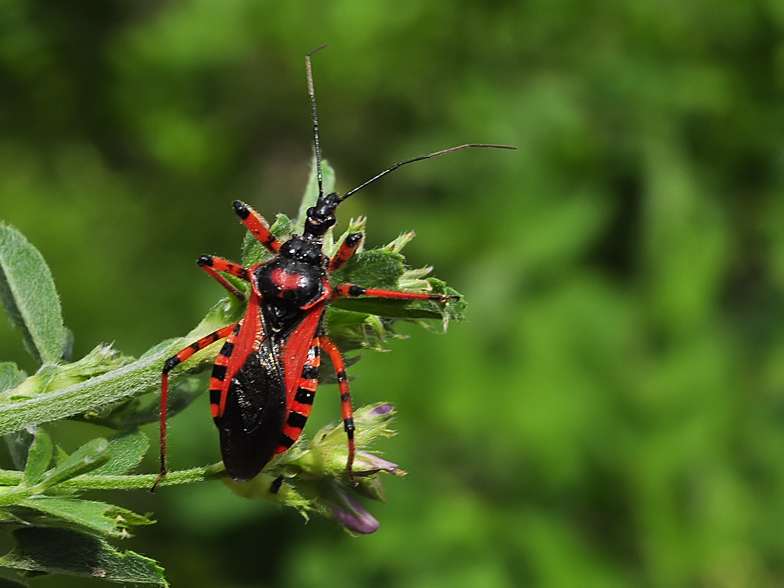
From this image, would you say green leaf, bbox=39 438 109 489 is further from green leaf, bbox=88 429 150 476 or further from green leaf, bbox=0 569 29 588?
green leaf, bbox=0 569 29 588

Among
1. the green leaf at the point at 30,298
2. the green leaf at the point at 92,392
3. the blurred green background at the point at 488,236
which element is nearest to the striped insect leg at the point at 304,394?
the green leaf at the point at 92,392

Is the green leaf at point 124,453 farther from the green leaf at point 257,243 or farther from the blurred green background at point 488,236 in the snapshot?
the blurred green background at point 488,236

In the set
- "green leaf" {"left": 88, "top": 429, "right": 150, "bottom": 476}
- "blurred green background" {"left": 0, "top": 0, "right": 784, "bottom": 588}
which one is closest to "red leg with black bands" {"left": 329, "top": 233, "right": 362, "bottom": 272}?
"green leaf" {"left": 88, "top": 429, "right": 150, "bottom": 476}

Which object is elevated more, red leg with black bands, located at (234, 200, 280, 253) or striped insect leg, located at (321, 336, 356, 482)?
red leg with black bands, located at (234, 200, 280, 253)

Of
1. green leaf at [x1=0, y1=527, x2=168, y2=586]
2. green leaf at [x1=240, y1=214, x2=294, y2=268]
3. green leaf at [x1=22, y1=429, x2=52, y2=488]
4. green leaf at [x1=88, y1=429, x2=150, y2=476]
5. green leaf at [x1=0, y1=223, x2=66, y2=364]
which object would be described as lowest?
green leaf at [x1=0, y1=527, x2=168, y2=586]

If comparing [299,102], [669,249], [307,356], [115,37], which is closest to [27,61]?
[115,37]

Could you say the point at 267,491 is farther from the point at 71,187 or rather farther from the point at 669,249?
the point at 71,187

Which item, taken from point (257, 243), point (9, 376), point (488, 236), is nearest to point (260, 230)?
point (257, 243)
